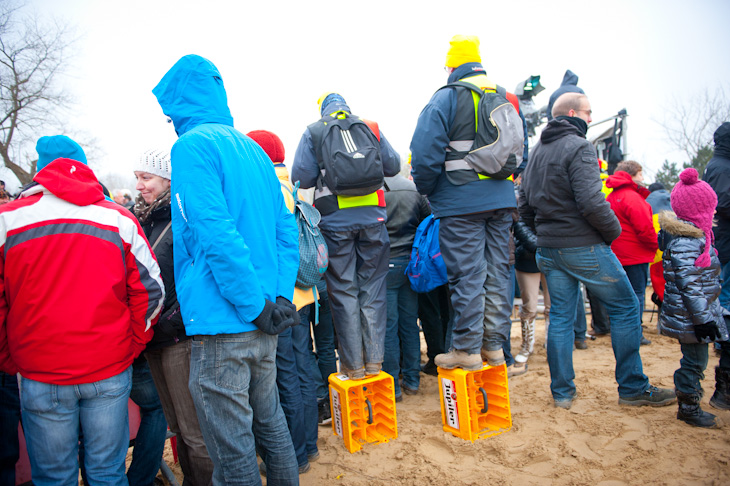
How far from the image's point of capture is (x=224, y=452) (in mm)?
1900

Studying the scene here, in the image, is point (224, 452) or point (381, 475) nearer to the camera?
point (224, 452)

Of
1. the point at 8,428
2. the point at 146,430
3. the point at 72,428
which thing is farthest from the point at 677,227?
the point at 8,428

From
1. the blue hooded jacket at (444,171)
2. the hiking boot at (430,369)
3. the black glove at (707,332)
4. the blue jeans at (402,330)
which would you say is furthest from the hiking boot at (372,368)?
the black glove at (707,332)

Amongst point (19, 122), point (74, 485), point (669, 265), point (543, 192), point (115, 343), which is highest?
point (19, 122)

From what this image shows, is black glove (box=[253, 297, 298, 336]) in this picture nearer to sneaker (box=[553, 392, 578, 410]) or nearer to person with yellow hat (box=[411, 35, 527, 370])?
person with yellow hat (box=[411, 35, 527, 370])

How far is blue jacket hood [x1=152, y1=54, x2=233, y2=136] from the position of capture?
201 centimetres

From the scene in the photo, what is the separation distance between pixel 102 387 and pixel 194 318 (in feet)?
1.98

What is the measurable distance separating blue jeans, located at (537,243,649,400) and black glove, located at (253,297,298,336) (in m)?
2.31

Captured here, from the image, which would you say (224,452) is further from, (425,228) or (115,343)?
(425,228)

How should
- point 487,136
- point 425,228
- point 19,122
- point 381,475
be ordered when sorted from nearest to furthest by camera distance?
1. point 381,475
2. point 487,136
3. point 425,228
4. point 19,122

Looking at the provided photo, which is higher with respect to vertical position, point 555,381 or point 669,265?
point 669,265

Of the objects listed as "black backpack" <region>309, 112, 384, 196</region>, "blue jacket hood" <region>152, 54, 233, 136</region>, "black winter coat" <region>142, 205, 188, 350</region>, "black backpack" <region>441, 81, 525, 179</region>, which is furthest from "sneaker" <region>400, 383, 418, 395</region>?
"blue jacket hood" <region>152, 54, 233, 136</region>

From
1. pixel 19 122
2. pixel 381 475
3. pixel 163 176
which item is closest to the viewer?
pixel 163 176

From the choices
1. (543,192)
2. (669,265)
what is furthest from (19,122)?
(669,265)
